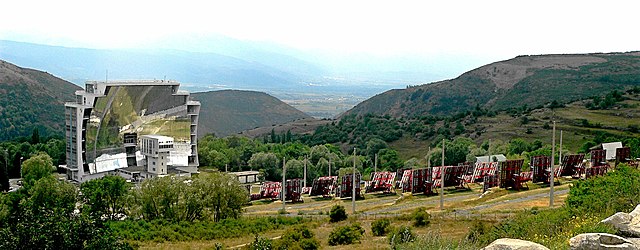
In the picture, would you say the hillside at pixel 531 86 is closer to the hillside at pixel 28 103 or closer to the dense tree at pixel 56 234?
the hillside at pixel 28 103

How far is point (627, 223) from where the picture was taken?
13.3m

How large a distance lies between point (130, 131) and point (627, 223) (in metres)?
70.4

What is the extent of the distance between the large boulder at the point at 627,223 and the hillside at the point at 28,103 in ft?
432

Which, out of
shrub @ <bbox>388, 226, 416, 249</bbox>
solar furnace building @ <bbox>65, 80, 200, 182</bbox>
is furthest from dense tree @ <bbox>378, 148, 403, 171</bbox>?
shrub @ <bbox>388, 226, 416, 249</bbox>

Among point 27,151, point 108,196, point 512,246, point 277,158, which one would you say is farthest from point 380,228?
point 27,151

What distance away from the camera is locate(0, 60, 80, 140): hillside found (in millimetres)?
133500

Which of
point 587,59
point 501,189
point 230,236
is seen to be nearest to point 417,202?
point 501,189

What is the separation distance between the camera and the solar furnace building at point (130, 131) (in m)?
70.8

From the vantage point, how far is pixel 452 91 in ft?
629

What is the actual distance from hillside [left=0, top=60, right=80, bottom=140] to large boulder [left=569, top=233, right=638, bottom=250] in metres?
133

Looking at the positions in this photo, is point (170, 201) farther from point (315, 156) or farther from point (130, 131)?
point (315, 156)

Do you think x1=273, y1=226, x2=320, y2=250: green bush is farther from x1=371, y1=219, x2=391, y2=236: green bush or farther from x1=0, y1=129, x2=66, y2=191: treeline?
x1=0, y1=129, x2=66, y2=191: treeline

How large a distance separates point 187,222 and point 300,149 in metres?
59.0

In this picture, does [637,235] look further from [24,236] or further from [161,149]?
[161,149]
